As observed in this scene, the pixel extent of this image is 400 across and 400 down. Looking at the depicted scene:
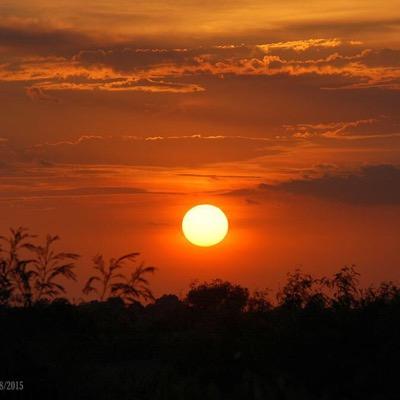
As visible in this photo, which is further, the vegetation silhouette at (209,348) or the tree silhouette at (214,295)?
the tree silhouette at (214,295)

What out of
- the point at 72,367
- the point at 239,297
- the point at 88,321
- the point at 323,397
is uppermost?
the point at 239,297

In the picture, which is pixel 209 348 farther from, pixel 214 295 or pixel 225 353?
pixel 214 295

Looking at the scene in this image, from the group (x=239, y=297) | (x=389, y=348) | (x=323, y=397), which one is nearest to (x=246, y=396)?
(x=323, y=397)

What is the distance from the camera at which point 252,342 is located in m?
15.9

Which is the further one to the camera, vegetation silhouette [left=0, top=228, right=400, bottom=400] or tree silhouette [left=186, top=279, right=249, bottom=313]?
tree silhouette [left=186, top=279, right=249, bottom=313]

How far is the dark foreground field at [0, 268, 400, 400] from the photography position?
14.2 m

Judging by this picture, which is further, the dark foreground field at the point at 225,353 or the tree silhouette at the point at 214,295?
the tree silhouette at the point at 214,295

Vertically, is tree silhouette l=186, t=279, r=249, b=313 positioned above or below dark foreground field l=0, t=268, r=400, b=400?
above

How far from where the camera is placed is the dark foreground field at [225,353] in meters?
14.2

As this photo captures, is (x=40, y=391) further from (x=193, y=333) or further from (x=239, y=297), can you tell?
(x=239, y=297)

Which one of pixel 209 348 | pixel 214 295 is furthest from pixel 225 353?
pixel 214 295

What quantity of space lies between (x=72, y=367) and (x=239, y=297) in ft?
30.4

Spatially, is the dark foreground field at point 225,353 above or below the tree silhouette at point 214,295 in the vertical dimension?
below

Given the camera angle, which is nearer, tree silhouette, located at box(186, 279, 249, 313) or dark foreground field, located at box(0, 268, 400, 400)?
dark foreground field, located at box(0, 268, 400, 400)
